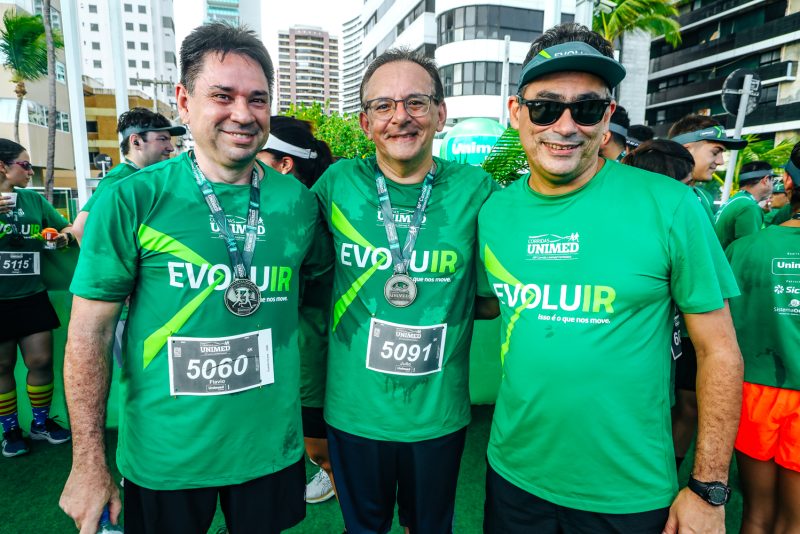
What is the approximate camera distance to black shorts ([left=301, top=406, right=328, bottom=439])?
2768mm

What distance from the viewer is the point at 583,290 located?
1.58 metres

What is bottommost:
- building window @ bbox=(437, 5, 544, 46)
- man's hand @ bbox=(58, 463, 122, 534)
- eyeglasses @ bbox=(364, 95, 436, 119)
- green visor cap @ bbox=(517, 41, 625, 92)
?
man's hand @ bbox=(58, 463, 122, 534)

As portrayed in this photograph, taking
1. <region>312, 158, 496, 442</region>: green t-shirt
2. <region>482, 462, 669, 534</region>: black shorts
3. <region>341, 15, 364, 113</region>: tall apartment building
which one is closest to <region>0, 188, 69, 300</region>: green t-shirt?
<region>312, 158, 496, 442</region>: green t-shirt

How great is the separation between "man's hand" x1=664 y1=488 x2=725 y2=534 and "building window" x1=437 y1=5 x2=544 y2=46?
3156cm

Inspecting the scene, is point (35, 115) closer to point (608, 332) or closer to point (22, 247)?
point (22, 247)

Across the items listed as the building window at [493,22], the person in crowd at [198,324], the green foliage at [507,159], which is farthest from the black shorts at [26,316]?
the building window at [493,22]

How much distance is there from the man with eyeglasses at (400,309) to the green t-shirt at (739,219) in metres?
2.71

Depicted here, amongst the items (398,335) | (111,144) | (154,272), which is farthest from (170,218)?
(111,144)

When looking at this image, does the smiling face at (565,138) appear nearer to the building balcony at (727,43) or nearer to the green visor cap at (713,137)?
the green visor cap at (713,137)

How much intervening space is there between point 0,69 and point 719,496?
40841mm

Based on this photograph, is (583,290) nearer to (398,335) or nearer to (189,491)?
(398,335)

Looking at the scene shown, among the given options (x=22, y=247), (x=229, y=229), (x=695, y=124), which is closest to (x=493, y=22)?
(x=695, y=124)

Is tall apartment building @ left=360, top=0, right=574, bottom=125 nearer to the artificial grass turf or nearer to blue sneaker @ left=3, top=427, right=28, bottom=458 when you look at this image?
the artificial grass turf

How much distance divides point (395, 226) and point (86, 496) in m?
1.47
